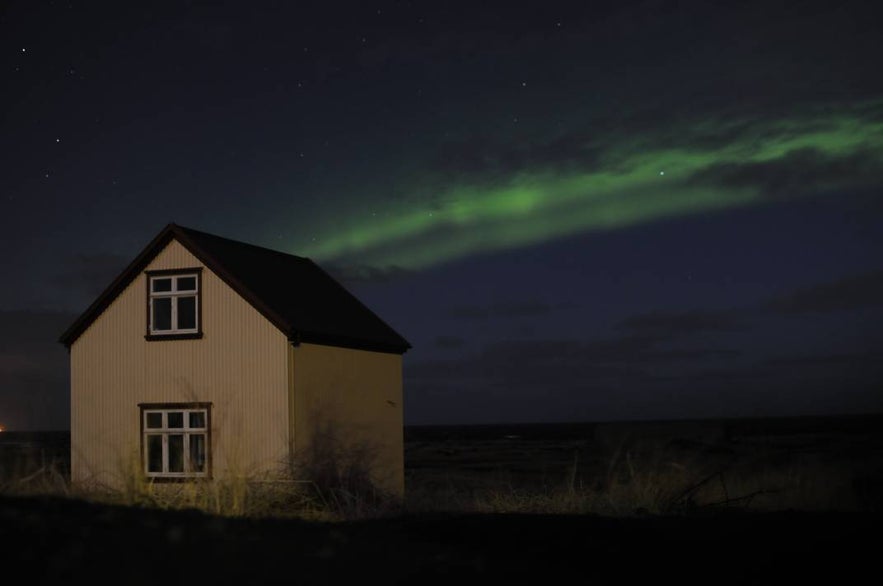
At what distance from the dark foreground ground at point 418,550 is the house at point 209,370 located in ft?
28.4

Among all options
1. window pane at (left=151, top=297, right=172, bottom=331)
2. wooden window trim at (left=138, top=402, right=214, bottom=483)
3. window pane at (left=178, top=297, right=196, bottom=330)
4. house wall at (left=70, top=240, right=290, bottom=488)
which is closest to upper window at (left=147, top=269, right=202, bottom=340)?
window pane at (left=151, top=297, right=172, bottom=331)

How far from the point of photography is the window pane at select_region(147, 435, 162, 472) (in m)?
21.3

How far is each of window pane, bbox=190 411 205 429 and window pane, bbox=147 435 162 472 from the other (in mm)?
941

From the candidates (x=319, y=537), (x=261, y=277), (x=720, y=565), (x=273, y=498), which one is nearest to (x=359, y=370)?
(x=261, y=277)

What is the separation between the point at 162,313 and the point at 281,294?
277 centimetres

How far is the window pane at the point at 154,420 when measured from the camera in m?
21.3

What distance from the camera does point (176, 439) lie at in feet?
70.9

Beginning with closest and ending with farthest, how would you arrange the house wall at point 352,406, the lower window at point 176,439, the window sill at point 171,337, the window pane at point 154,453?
the lower window at point 176,439
the house wall at point 352,406
the window sill at point 171,337
the window pane at point 154,453

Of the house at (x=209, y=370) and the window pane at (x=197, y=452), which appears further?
the window pane at (x=197, y=452)

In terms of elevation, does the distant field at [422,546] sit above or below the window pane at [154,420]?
below

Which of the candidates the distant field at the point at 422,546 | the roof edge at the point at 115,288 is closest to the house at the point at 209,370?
the roof edge at the point at 115,288

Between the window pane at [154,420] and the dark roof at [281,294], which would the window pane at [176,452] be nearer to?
the window pane at [154,420]

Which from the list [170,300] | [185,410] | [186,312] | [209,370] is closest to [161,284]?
[170,300]

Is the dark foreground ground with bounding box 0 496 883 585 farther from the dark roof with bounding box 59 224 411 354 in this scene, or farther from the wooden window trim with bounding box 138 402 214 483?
the dark roof with bounding box 59 224 411 354
